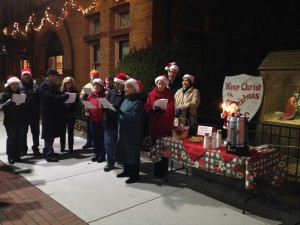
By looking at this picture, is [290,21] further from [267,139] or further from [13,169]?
[13,169]

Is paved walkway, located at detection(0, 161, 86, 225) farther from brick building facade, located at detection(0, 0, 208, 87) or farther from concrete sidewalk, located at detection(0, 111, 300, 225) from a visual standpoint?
brick building facade, located at detection(0, 0, 208, 87)

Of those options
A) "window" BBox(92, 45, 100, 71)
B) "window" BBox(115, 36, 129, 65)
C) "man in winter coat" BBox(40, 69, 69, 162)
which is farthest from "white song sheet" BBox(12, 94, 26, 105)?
"window" BBox(92, 45, 100, 71)

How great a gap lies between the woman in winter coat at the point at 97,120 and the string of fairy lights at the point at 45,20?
250 inches

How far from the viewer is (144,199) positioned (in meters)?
4.45

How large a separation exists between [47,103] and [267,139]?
500 cm

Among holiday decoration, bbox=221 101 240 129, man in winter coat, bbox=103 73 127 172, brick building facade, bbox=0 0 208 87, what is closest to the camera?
holiday decoration, bbox=221 101 240 129

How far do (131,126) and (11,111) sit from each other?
2713 millimetres

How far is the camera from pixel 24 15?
50.3 ft

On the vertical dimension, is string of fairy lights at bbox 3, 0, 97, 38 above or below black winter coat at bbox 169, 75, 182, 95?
above

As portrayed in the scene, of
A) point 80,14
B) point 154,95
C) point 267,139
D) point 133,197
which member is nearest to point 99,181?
point 133,197

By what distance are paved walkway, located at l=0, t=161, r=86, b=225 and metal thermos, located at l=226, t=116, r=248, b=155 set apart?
2.15 m

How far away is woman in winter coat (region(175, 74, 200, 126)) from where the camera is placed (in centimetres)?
568

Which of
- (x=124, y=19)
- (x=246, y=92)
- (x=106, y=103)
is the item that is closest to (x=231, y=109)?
(x=106, y=103)

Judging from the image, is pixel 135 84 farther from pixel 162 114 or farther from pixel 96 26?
pixel 96 26
